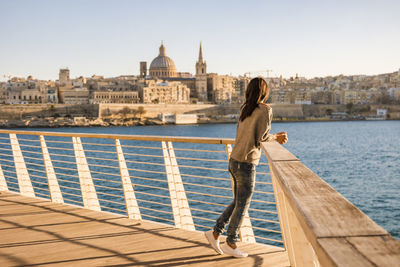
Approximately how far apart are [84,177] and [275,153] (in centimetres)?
226

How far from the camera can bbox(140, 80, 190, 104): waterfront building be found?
267 ft

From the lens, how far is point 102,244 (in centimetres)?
279

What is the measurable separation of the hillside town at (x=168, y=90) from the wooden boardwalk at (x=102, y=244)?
74.4 metres

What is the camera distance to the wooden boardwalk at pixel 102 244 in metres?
2.44

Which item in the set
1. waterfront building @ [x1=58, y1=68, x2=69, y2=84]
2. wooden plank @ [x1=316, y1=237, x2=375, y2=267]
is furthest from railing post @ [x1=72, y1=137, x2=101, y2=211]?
waterfront building @ [x1=58, y1=68, x2=69, y2=84]

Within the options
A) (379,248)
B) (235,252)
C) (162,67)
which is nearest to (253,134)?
(235,252)

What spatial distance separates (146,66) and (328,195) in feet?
369

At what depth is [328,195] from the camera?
991 millimetres

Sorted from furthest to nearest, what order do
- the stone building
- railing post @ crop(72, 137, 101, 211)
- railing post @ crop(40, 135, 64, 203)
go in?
the stone building, railing post @ crop(40, 135, 64, 203), railing post @ crop(72, 137, 101, 211)

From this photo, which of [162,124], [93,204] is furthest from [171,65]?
[93,204]

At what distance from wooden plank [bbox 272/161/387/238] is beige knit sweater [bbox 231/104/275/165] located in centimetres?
88

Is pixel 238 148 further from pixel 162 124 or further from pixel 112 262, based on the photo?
pixel 162 124

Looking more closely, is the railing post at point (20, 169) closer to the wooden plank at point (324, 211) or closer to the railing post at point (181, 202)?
the railing post at point (181, 202)

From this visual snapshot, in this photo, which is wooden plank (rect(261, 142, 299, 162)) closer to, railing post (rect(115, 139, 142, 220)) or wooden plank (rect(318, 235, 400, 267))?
wooden plank (rect(318, 235, 400, 267))
